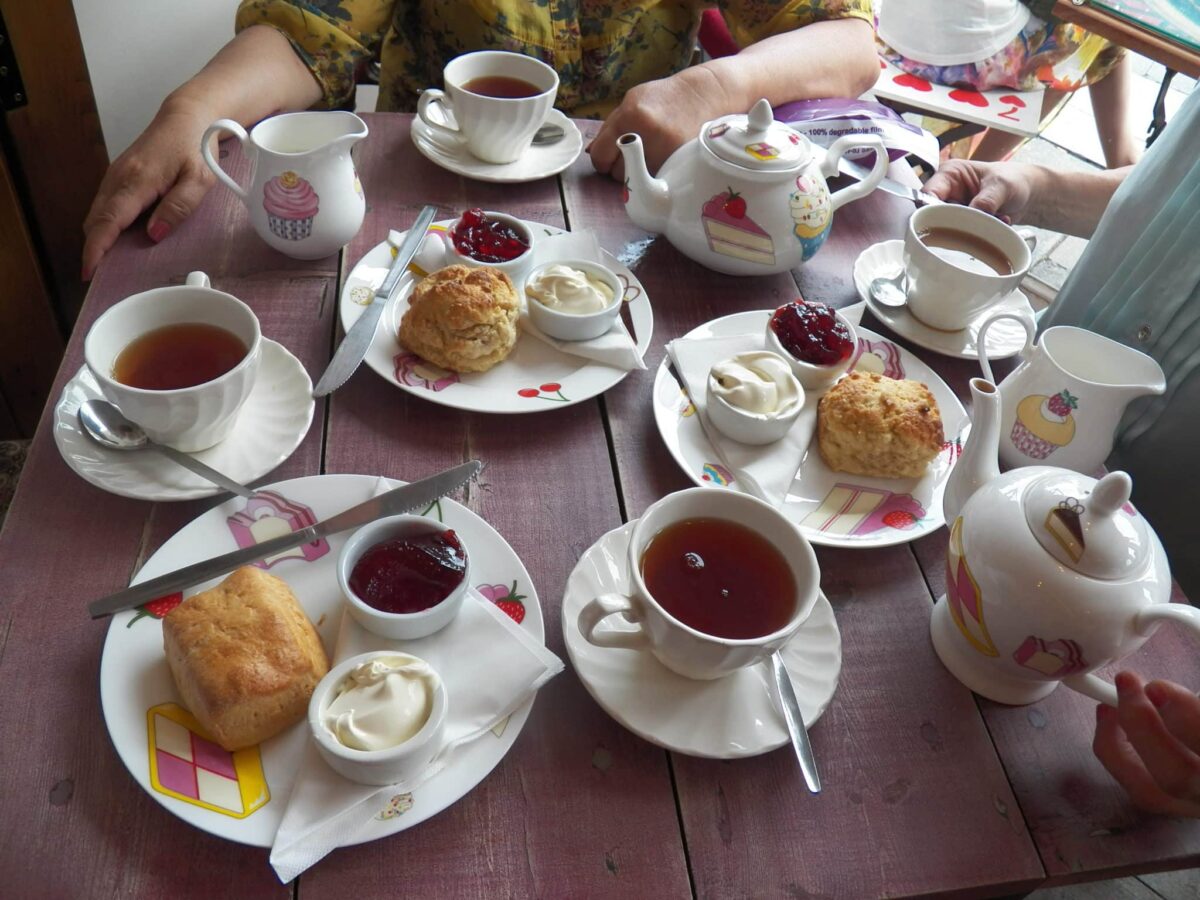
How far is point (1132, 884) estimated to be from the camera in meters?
1.72

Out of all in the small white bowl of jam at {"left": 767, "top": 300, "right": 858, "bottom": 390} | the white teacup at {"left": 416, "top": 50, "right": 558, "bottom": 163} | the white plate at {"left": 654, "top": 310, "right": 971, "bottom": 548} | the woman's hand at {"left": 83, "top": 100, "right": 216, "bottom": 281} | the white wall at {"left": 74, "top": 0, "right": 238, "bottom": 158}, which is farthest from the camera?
the white wall at {"left": 74, "top": 0, "right": 238, "bottom": 158}

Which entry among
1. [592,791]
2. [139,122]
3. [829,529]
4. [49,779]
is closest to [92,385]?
[49,779]

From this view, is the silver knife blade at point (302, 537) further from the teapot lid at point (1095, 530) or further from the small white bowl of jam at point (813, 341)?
the teapot lid at point (1095, 530)

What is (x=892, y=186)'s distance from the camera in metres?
1.61

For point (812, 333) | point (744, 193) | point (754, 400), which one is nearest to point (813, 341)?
point (812, 333)

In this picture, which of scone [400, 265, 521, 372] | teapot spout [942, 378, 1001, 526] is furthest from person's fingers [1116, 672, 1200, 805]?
scone [400, 265, 521, 372]

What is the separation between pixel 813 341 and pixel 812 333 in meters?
0.01

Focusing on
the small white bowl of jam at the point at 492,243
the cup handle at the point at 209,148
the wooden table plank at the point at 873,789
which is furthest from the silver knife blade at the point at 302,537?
the cup handle at the point at 209,148

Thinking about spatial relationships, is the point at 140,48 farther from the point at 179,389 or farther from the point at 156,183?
the point at 179,389

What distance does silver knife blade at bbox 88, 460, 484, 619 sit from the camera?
2.67 ft

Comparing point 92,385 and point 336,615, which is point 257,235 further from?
point 336,615

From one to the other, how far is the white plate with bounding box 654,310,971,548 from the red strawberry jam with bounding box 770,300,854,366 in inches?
5.1

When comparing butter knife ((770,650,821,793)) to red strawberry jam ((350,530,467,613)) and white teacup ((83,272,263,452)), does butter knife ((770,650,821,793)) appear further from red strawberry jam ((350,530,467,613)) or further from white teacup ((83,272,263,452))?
white teacup ((83,272,263,452))

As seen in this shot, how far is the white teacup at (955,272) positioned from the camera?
4.09 feet
